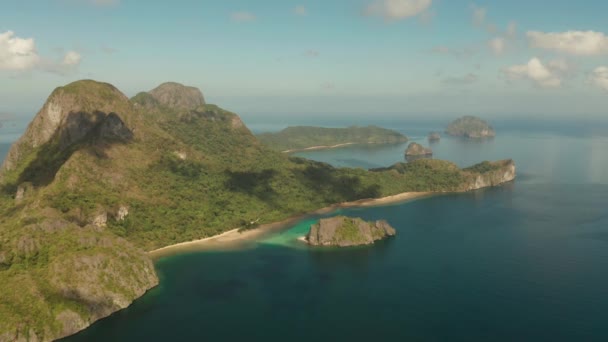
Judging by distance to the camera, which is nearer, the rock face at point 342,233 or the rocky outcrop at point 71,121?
the rock face at point 342,233

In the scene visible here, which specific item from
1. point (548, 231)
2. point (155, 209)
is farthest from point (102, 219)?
point (548, 231)

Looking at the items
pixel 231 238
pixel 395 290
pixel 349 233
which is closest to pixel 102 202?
pixel 231 238

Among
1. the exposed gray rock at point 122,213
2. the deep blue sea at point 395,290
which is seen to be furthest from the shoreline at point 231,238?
the exposed gray rock at point 122,213

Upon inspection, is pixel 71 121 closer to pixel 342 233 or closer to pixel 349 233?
pixel 342 233

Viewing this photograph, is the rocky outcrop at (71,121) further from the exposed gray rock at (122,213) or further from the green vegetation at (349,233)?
the green vegetation at (349,233)

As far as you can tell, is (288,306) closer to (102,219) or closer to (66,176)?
(102,219)

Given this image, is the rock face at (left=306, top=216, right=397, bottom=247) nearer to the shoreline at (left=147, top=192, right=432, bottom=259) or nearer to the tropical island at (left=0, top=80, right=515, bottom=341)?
the shoreline at (left=147, top=192, right=432, bottom=259)
